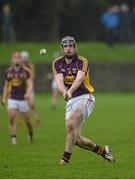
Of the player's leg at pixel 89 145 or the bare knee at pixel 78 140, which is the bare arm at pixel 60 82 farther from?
the bare knee at pixel 78 140

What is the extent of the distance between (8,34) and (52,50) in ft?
8.13

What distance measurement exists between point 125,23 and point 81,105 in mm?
30874

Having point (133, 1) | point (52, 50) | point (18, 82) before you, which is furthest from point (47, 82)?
point (18, 82)

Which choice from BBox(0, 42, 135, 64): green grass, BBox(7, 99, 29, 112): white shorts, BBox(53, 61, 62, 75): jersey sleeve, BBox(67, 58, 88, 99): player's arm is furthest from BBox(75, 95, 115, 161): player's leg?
BBox(0, 42, 135, 64): green grass

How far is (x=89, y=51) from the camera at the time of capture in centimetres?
5009

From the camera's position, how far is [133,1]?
160 ft

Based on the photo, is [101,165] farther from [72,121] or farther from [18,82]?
[18,82]

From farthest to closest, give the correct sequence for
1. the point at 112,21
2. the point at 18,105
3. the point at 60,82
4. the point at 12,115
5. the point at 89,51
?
the point at 89,51 → the point at 112,21 → the point at 18,105 → the point at 12,115 → the point at 60,82

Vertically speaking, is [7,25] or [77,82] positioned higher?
[7,25]

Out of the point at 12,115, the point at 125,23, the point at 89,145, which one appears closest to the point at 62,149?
the point at 12,115

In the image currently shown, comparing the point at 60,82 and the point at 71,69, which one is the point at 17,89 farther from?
the point at 60,82

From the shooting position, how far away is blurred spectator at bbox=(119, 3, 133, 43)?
47.0 meters

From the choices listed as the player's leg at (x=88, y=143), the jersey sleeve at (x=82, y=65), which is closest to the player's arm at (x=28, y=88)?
the player's leg at (x=88, y=143)

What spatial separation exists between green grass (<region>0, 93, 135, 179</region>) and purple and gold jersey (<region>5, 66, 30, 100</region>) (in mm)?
1128
